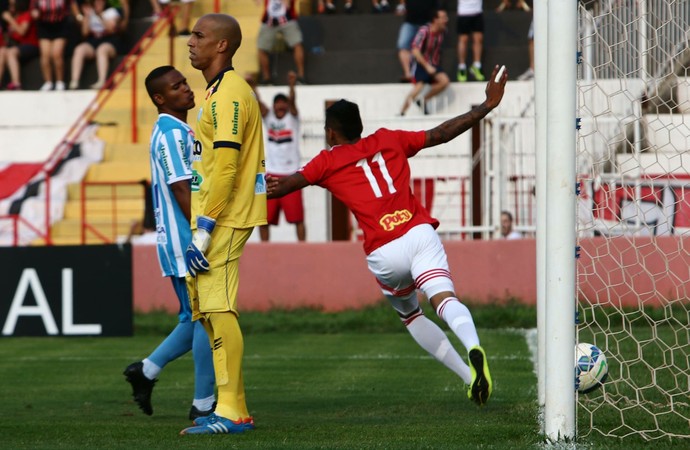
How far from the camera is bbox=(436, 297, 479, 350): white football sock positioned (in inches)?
289

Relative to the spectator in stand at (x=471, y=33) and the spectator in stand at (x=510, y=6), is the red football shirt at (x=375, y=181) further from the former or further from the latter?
the spectator in stand at (x=510, y=6)

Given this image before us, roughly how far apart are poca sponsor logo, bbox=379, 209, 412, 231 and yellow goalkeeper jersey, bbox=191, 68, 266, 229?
2.83 ft

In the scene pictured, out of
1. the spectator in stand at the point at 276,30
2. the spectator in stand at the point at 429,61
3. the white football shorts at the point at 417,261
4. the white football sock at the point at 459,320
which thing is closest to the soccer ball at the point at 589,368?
the white football sock at the point at 459,320

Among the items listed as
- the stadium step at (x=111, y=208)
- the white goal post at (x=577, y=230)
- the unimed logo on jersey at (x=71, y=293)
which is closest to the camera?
the white goal post at (x=577, y=230)

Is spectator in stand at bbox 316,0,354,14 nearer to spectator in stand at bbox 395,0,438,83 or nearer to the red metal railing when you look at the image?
spectator in stand at bbox 395,0,438,83

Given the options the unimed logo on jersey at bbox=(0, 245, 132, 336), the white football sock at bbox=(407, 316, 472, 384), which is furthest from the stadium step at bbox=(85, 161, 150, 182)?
the white football sock at bbox=(407, 316, 472, 384)

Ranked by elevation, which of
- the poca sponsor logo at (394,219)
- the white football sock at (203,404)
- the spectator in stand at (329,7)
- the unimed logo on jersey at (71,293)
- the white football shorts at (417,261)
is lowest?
the unimed logo on jersey at (71,293)

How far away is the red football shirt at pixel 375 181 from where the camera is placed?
26.2 feet

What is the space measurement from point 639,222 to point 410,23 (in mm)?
8796

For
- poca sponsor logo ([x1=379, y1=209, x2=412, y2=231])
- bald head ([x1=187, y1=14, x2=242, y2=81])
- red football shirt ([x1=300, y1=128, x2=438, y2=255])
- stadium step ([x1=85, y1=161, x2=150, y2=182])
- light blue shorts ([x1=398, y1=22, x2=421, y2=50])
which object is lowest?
stadium step ([x1=85, y1=161, x2=150, y2=182])

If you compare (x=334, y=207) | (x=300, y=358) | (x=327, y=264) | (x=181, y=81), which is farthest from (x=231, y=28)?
(x=334, y=207)

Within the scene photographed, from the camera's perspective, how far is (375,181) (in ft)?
26.4

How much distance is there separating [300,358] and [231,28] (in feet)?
19.8

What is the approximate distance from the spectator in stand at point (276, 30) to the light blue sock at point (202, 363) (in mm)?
14501
